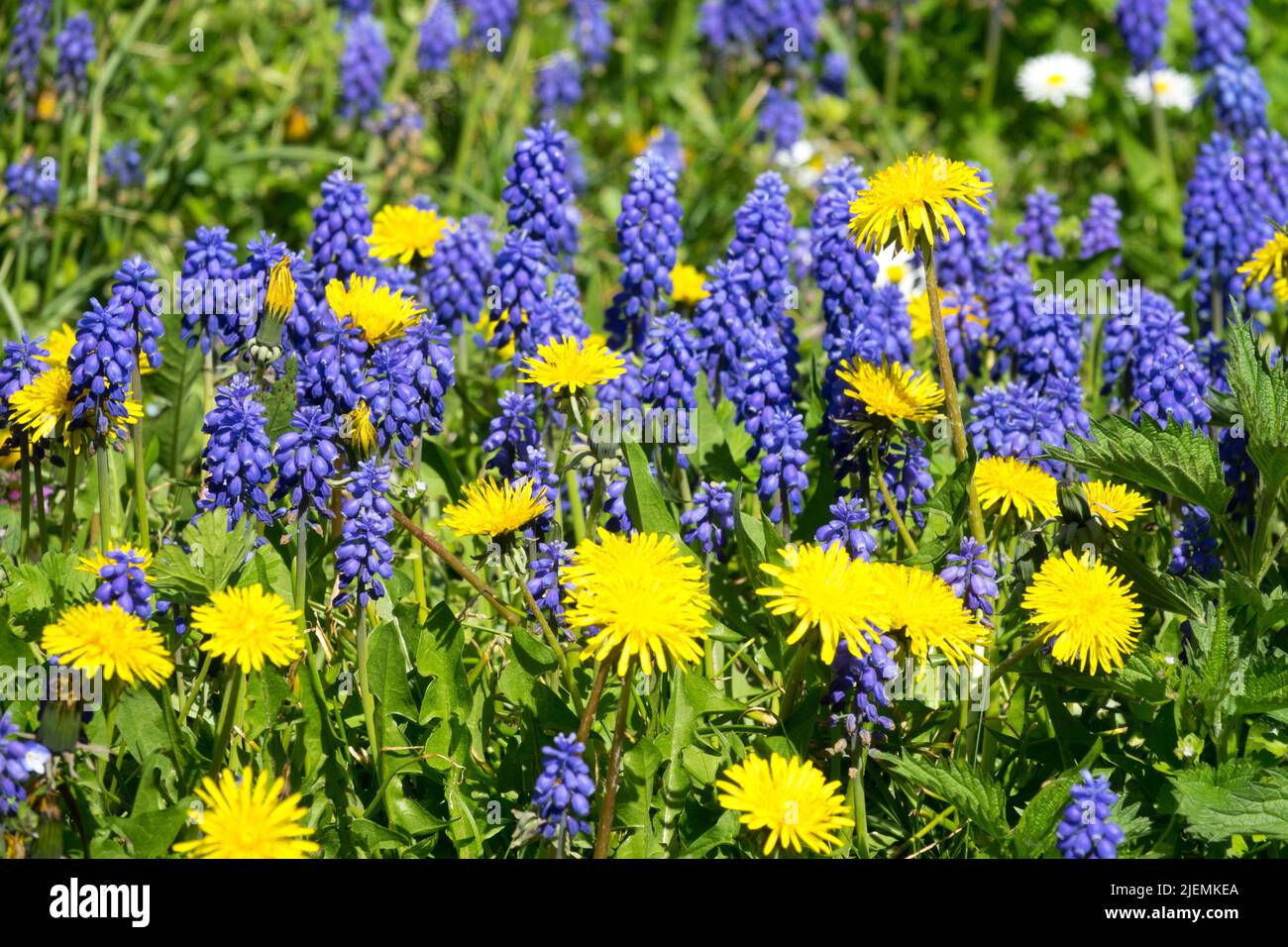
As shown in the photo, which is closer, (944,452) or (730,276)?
(730,276)

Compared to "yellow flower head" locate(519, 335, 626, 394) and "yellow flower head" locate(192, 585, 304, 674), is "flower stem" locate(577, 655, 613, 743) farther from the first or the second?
"yellow flower head" locate(519, 335, 626, 394)

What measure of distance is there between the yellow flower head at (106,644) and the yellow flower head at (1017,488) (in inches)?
83.6

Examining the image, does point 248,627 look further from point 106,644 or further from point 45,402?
point 45,402

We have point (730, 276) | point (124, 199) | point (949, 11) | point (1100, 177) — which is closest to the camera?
point (730, 276)

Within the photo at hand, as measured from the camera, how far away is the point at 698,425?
5184 millimetres

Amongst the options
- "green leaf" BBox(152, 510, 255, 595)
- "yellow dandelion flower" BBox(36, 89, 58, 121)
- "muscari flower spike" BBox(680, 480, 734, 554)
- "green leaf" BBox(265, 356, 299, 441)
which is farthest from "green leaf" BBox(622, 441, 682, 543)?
"yellow dandelion flower" BBox(36, 89, 58, 121)

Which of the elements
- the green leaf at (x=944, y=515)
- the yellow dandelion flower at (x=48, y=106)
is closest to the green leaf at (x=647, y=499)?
the green leaf at (x=944, y=515)

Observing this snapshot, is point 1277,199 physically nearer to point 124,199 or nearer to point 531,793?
point 531,793

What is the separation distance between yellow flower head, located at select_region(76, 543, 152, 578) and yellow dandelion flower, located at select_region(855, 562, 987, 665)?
1.65 m
